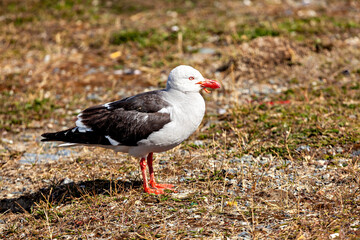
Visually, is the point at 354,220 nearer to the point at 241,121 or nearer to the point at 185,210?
the point at 185,210

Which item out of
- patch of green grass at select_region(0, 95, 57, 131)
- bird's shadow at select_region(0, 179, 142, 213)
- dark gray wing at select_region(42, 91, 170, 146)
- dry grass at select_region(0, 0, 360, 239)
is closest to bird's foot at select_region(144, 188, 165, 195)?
dry grass at select_region(0, 0, 360, 239)

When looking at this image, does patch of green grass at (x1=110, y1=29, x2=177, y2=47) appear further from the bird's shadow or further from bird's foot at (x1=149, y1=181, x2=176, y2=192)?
bird's foot at (x1=149, y1=181, x2=176, y2=192)

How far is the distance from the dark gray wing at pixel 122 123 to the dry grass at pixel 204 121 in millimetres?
586

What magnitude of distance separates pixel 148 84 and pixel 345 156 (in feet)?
15.6

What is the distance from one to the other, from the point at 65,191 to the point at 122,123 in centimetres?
131

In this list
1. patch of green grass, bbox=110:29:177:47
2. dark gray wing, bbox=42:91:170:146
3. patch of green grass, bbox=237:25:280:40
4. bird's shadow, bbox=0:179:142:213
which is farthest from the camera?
patch of green grass, bbox=110:29:177:47

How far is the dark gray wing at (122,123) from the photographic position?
5.31 meters

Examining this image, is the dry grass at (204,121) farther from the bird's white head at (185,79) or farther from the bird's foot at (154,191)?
the bird's white head at (185,79)

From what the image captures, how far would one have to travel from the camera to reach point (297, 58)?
9641 millimetres

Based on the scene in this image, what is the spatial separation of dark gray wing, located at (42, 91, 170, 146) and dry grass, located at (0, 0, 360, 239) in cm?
59

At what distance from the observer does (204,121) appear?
786cm

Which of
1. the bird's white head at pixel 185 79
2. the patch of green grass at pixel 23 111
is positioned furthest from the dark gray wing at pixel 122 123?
the patch of green grass at pixel 23 111

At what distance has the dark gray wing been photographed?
5309 millimetres

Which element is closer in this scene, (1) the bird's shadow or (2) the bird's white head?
(2) the bird's white head
